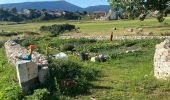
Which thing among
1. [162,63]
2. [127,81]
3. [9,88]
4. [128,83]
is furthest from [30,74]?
[162,63]

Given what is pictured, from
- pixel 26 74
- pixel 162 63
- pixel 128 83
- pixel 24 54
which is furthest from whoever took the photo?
pixel 24 54

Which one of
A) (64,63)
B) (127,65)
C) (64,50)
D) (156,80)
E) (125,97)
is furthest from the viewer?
(64,50)

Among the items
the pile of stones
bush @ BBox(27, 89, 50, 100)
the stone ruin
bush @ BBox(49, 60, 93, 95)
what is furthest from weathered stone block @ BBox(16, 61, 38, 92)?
bush @ BBox(27, 89, 50, 100)

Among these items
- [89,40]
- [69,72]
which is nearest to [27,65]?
[69,72]

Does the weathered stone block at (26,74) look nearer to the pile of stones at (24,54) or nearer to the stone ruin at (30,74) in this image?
the stone ruin at (30,74)

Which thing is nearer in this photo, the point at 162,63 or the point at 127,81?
the point at 127,81

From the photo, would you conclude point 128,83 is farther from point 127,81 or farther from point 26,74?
point 26,74

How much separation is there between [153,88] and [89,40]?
31.2 meters

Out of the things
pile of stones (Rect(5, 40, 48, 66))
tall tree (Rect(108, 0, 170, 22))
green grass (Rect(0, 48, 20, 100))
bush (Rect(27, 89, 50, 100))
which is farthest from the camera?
tall tree (Rect(108, 0, 170, 22))

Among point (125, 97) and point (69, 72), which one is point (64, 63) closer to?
point (69, 72)

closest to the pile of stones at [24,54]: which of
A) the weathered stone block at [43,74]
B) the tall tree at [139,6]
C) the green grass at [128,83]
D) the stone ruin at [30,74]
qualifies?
the weathered stone block at [43,74]

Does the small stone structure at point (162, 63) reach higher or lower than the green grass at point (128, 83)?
higher

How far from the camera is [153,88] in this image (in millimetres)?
19500

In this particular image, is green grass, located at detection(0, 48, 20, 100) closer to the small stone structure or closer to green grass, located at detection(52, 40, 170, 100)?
green grass, located at detection(52, 40, 170, 100)
